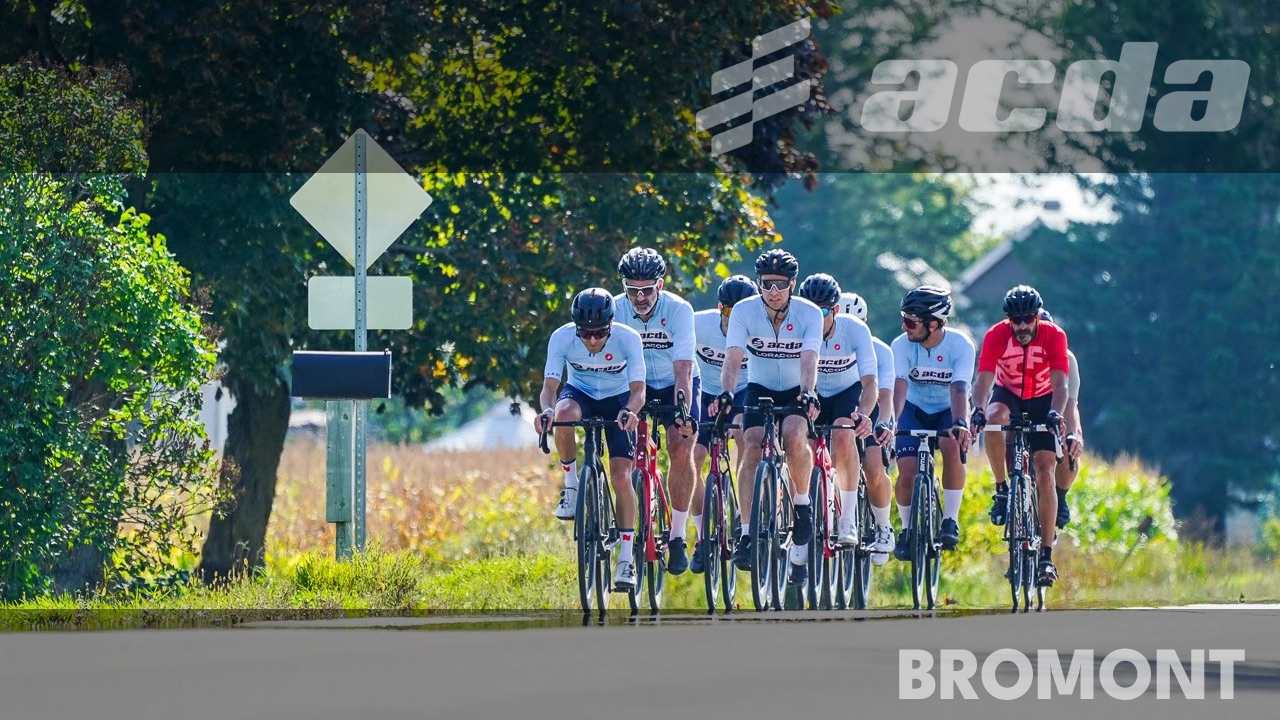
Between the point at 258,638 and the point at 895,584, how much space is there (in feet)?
33.3

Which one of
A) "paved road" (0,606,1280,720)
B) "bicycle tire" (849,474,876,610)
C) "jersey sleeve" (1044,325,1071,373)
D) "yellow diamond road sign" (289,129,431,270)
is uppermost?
"yellow diamond road sign" (289,129,431,270)

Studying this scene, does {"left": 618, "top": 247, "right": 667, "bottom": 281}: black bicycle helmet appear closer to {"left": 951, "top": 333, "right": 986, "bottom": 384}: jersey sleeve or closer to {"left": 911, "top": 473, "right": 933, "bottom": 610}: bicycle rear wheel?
{"left": 911, "top": 473, "right": 933, "bottom": 610}: bicycle rear wheel

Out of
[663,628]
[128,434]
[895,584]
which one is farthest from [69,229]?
[895,584]

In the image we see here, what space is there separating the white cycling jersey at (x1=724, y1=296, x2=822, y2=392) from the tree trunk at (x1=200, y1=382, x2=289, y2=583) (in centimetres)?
865

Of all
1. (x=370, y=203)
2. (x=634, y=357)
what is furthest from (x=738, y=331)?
(x=370, y=203)

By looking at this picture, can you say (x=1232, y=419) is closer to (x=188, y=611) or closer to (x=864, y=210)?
(x=864, y=210)

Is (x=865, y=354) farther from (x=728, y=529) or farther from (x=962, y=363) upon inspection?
(x=728, y=529)

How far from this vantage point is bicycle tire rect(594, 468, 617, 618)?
46.1 feet

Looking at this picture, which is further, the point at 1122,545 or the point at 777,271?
the point at 1122,545

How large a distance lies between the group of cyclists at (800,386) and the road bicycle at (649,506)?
8 centimetres

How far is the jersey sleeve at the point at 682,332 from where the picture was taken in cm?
1470

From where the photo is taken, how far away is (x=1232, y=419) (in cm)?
4675

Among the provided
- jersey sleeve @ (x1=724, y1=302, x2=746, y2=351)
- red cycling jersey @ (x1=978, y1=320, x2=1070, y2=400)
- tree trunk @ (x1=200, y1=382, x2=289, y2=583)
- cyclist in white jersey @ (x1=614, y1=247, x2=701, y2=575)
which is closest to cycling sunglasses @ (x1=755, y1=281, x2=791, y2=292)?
jersey sleeve @ (x1=724, y1=302, x2=746, y2=351)

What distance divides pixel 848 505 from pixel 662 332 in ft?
5.88
